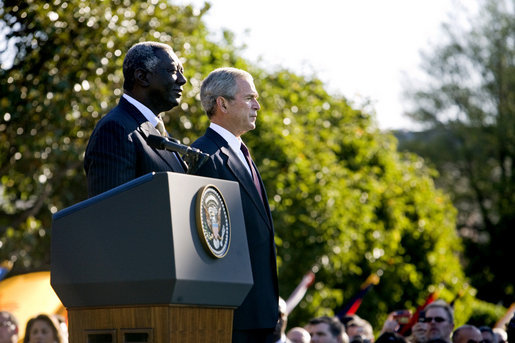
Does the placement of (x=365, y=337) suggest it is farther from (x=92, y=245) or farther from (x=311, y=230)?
(x=92, y=245)

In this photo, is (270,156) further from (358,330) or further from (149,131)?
(149,131)

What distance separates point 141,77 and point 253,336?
102 cm

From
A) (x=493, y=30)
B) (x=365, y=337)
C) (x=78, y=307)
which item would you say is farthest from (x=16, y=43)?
(x=493, y=30)

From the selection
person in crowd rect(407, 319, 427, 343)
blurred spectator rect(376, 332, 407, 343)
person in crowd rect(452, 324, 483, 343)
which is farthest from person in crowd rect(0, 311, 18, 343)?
person in crowd rect(452, 324, 483, 343)

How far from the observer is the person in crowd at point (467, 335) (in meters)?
7.26

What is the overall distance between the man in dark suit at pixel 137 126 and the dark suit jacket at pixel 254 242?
212 millimetres

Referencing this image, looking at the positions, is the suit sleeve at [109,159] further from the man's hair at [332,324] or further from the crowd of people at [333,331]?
the man's hair at [332,324]

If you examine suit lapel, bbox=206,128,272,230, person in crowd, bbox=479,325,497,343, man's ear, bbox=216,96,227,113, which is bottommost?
person in crowd, bbox=479,325,497,343

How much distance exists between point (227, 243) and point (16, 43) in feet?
24.3

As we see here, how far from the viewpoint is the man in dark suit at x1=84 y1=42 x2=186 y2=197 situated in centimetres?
317

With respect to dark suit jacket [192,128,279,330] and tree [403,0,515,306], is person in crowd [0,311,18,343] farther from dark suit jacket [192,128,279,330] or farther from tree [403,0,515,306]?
tree [403,0,515,306]

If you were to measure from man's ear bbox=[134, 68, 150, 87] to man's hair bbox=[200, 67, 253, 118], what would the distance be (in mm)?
499

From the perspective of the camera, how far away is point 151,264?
101 inches

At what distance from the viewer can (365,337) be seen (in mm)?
8398
